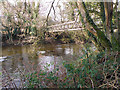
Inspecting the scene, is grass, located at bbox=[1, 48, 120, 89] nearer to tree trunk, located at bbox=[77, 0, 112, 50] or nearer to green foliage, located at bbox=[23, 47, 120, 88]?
green foliage, located at bbox=[23, 47, 120, 88]

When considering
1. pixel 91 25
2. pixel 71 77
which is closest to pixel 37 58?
pixel 91 25

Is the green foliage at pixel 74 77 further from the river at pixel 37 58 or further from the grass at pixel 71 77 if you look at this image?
the river at pixel 37 58

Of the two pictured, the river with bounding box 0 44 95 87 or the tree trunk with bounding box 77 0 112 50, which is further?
the river with bounding box 0 44 95 87

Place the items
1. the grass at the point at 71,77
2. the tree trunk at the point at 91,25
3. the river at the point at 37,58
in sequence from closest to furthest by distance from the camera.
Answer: the grass at the point at 71,77 → the tree trunk at the point at 91,25 → the river at the point at 37,58

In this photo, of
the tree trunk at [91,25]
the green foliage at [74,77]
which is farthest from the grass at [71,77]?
the tree trunk at [91,25]

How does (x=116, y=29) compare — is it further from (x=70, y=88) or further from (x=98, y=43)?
(x=70, y=88)

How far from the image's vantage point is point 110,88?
354cm

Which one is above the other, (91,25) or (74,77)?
(91,25)

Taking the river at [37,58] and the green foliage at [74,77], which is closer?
the green foliage at [74,77]

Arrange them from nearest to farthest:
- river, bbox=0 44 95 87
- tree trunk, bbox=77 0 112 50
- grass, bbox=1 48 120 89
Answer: grass, bbox=1 48 120 89
tree trunk, bbox=77 0 112 50
river, bbox=0 44 95 87

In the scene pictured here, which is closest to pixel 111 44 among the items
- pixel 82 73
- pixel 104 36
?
pixel 104 36

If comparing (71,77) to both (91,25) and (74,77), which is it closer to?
(74,77)

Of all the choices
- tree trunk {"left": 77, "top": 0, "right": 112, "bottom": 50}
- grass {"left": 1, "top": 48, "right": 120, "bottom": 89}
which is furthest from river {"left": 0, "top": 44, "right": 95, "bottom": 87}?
tree trunk {"left": 77, "top": 0, "right": 112, "bottom": 50}

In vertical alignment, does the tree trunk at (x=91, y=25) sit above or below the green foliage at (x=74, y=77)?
above
